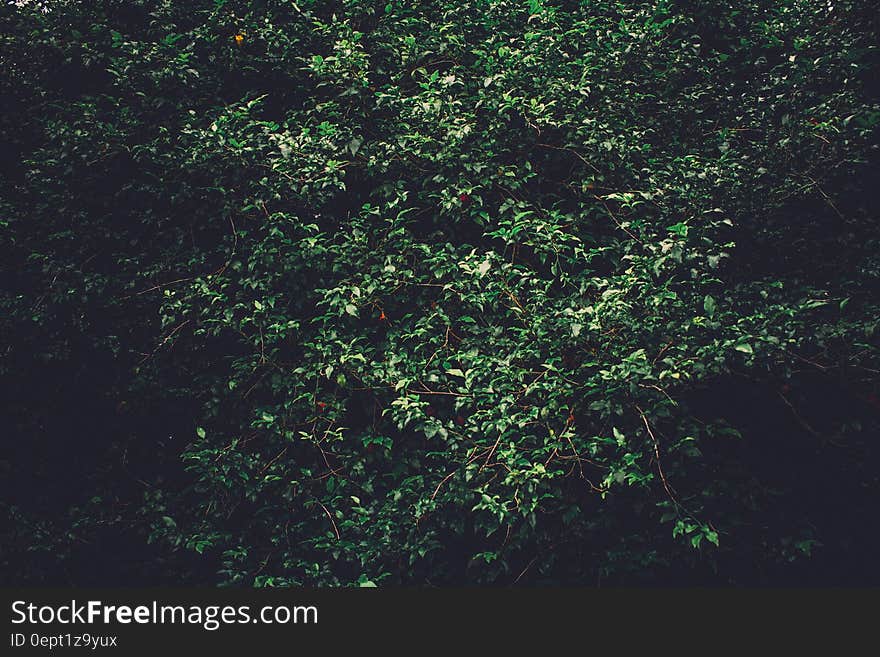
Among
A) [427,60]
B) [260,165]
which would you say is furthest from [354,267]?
[427,60]

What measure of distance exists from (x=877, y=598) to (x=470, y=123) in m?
3.46

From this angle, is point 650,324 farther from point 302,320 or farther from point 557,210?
point 302,320

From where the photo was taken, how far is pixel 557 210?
434 cm

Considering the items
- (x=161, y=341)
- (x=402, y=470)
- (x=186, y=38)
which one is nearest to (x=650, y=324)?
(x=402, y=470)

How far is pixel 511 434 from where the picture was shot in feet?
12.8

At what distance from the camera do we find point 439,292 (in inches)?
169

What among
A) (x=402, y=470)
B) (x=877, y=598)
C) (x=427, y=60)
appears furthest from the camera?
(x=427, y=60)

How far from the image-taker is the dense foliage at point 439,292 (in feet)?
12.6

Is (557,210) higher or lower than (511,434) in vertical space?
higher

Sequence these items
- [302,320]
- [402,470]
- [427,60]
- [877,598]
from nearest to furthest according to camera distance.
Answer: [877,598] < [402,470] < [302,320] < [427,60]

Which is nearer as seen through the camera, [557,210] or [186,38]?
[557,210]

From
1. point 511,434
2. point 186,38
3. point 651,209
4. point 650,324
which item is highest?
point 186,38

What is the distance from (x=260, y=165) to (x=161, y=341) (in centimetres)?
126

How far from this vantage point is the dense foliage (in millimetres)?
3846
